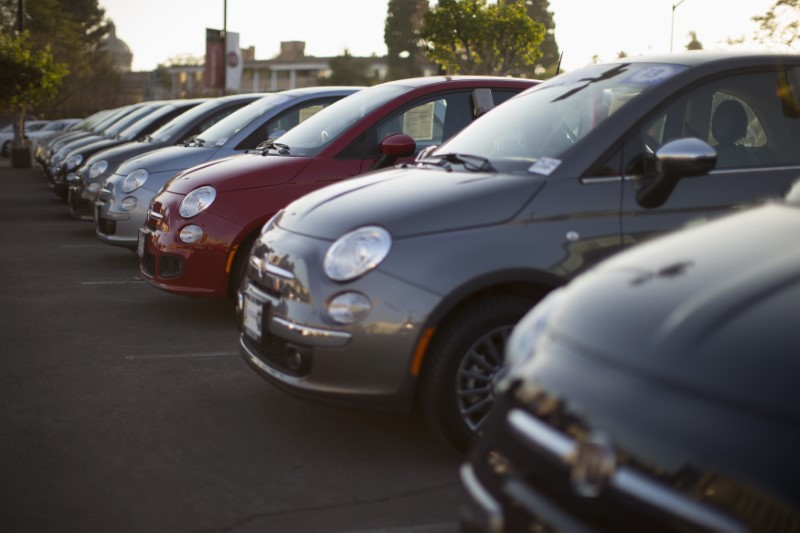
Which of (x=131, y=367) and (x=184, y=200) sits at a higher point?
(x=184, y=200)

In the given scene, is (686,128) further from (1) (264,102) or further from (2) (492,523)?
(1) (264,102)

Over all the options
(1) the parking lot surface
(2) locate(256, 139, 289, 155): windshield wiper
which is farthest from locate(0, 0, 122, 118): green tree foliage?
(1) the parking lot surface

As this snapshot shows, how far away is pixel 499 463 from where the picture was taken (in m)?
2.30

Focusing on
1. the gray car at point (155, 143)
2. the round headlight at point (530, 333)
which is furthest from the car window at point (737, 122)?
the gray car at point (155, 143)

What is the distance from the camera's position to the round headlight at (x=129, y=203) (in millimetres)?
9484

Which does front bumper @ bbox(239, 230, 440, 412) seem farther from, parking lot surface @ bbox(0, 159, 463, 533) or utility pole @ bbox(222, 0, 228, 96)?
utility pole @ bbox(222, 0, 228, 96)

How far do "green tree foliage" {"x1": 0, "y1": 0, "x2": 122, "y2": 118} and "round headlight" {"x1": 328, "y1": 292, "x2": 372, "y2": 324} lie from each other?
47531 mm

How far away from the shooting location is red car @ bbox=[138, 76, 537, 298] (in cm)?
686

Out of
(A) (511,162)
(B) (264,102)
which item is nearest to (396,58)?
(B) (264,102)

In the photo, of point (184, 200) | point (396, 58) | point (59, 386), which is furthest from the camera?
point (396, 58)

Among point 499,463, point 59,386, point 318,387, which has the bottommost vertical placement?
point 59,386

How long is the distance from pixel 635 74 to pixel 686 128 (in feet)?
1.18

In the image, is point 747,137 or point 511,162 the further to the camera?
point 747,137

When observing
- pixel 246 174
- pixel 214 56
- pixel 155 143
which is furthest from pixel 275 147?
pixel 214 56
